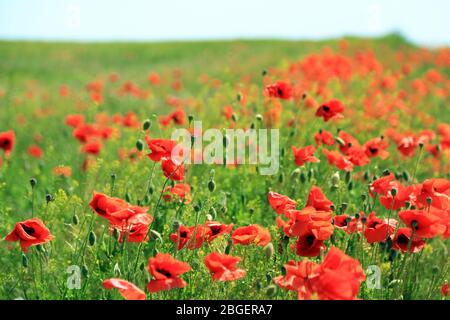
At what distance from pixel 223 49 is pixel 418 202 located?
21243 millimetres

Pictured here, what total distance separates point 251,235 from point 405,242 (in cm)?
56

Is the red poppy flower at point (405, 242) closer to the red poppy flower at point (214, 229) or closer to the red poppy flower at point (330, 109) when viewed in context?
the red poppy flower at point (214, 229)

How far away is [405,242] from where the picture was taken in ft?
7.07

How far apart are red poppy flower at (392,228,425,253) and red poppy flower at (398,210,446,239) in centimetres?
10

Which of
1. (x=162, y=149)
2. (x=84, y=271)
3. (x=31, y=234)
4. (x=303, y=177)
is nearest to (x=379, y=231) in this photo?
(x=162, y=149)

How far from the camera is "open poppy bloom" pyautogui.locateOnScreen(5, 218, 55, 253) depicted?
203 centimetres

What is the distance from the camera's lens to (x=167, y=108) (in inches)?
344

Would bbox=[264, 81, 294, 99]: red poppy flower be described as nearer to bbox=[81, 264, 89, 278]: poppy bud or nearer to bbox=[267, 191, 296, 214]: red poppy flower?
bbox=[267, 191, 296, 214]: red poppy flower

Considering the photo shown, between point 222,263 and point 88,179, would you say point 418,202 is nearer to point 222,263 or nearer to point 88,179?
point 222,263

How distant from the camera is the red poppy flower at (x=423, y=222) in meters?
1.92

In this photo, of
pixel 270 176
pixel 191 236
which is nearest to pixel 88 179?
pixel 270 176

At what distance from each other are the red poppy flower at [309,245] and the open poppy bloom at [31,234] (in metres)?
0.83

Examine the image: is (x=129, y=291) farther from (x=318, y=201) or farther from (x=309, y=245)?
(x=318, y=201)

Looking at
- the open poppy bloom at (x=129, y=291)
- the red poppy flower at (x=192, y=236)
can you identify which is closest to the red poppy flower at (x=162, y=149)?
the red poppy flower at (x=192, y=236)
